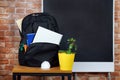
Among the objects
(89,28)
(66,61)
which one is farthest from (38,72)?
(89,28)

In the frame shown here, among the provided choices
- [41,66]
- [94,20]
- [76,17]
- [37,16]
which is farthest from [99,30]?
[41,66]

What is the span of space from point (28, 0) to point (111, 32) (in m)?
0.97

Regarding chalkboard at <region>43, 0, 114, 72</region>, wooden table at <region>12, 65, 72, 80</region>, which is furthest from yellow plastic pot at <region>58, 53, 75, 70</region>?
chalkboard at <region>43, 0, 114, 72</region>

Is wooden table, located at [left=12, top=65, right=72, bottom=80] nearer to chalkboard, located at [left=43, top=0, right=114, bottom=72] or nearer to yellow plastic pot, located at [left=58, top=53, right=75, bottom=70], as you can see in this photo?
yellow plastic pot, located at [left=58, top=53, right=75, bottom=70]

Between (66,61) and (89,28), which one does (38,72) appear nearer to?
(66,61)

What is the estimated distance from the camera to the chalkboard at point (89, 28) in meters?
2.69

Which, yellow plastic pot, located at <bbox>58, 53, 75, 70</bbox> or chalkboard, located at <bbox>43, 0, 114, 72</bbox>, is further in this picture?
chalkboard, located at <bbox>43, 0, 114, 72</bbox>

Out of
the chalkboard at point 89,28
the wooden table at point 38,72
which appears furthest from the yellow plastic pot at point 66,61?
the chalkboard at point 89,28

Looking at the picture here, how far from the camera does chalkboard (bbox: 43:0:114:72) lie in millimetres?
2693

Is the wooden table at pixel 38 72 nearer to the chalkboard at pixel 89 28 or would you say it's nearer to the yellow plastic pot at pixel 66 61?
the yellow plastic pot at pixel 66 61

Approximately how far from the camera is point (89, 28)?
272 centimetres

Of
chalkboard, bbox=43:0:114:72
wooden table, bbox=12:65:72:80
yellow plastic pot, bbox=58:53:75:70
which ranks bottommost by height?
wooden table, bbox=12:65:72:80

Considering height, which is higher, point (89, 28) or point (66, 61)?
point (89, 28)

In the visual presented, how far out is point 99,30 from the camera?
2.73m
